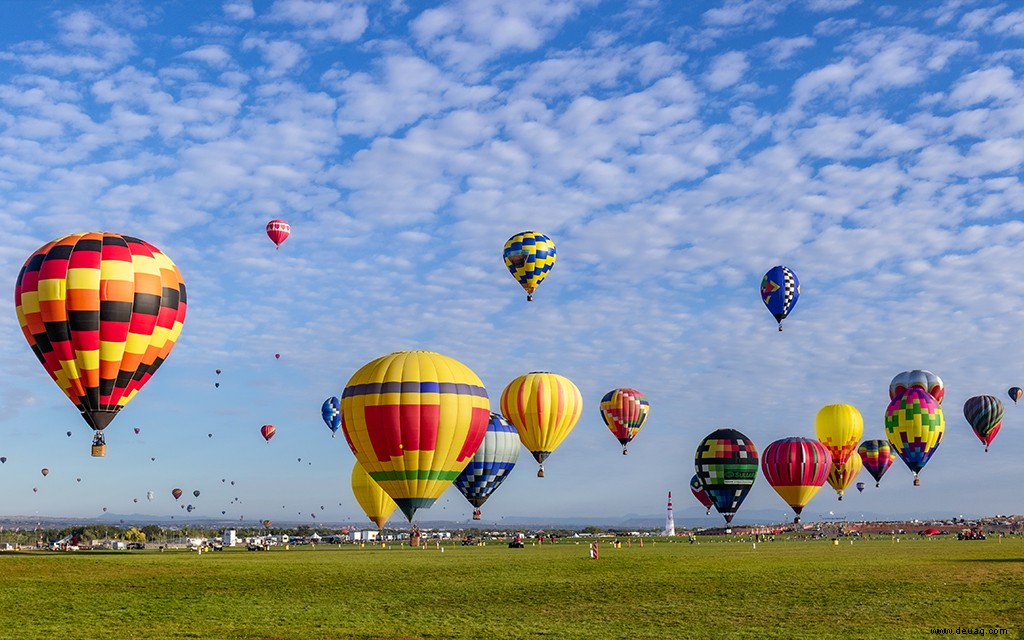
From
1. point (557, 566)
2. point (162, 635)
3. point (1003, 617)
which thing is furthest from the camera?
Result: point (557, 566)

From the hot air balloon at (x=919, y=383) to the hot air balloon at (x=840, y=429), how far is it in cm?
1035

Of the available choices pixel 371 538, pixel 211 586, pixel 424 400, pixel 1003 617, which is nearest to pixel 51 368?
pixel 211 586

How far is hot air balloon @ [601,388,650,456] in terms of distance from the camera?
274ft

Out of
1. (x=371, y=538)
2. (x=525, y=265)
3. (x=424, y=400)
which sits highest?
(x=525, y=265)

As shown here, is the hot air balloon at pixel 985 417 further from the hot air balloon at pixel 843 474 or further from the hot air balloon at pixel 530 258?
the hot air balloon at pixel 530 258

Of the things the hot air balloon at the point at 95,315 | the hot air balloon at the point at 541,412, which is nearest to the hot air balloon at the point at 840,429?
the hot air balloon at the point at 541,412

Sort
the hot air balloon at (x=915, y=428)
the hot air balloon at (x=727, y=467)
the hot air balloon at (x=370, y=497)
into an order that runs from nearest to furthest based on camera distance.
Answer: the hot air balloon at (x=727, y=467) < the hot air balloon at (x=370, y=497) < the hot air balloon at (x=915, y=428)

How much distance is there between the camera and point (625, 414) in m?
83.3

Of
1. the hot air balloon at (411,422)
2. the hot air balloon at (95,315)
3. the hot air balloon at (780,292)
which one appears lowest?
the hot air balloon at (411,422)

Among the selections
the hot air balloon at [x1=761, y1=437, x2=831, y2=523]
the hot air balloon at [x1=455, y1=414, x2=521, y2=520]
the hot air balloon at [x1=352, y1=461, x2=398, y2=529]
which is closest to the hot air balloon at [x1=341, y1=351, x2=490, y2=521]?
the hot air balloon at [x1=455, y1=414, x2=521, y2=520]

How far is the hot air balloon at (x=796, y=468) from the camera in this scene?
75.2 m

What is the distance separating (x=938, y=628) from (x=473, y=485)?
44691 mm

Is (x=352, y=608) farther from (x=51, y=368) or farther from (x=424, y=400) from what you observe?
(x=51, y=368)

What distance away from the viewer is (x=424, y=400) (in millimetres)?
41438
